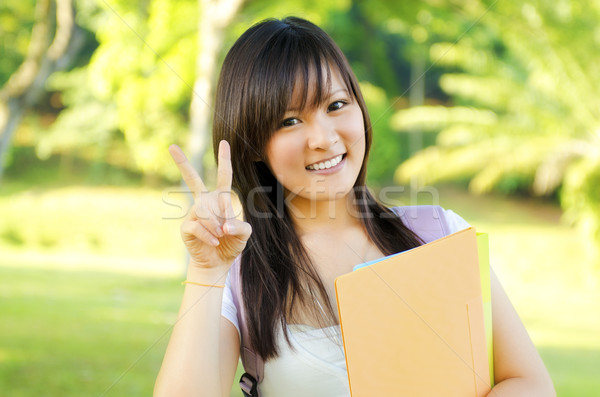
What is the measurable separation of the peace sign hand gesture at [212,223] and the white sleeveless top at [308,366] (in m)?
0.21

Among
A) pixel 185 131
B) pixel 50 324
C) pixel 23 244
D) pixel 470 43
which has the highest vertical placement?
pixel 470 43

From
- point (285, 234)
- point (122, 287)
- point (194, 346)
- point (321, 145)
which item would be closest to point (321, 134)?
point (321, 145)

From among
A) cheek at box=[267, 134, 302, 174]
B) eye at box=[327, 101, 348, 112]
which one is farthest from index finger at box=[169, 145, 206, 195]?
eye at box=[327, 101, 348, 112]

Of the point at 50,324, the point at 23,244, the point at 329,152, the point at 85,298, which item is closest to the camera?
the point at 329,152

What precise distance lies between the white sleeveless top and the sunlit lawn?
81.2 inches

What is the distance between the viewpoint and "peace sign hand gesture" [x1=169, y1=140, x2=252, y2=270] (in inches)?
43.8

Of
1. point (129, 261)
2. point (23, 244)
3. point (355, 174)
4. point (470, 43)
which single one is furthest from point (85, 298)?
point (470, 43)

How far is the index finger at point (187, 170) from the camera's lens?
42.9 inches

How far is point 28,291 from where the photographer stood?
→ 8.39 m

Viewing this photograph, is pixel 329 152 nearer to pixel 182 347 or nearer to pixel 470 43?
pixel 182 347

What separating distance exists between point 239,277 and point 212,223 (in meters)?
0.30

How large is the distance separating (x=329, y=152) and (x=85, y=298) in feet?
25.1

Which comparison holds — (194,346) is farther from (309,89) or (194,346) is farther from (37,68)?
(37,68)

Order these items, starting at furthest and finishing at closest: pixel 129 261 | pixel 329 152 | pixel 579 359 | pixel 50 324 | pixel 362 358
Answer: pixel 129 261
pixel 50 324
pixel 579 359
pixel 329 152
pixel 362 358
